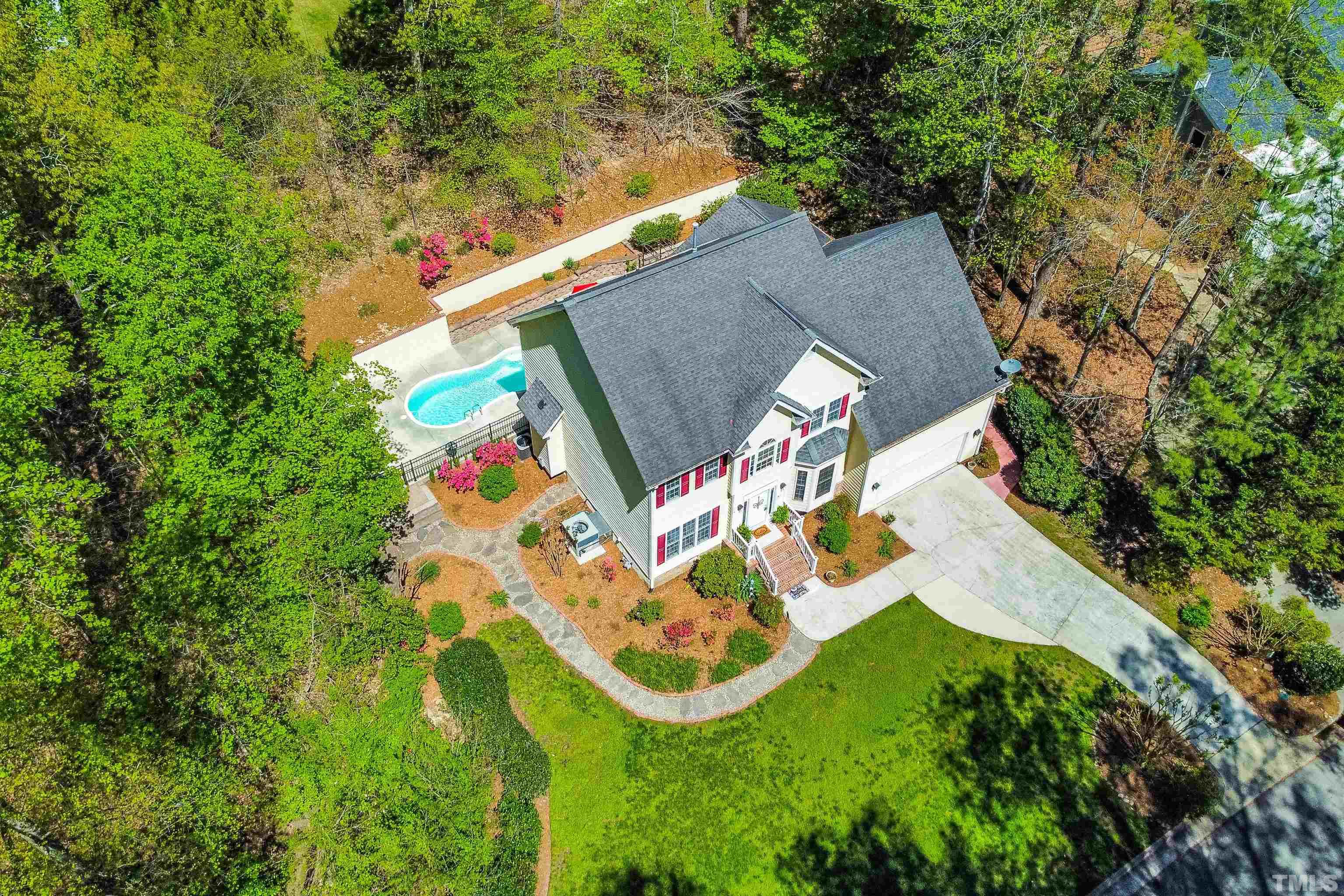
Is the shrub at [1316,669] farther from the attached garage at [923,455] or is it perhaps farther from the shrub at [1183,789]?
the attached garage at [923,455]

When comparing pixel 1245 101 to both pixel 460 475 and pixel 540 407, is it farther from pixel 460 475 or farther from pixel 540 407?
pixel 460 475

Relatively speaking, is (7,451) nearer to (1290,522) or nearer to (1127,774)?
(1127,774)

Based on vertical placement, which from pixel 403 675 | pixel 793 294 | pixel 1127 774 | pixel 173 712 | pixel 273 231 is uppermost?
pixel 273 231

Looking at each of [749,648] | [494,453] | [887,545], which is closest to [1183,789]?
[887,545]

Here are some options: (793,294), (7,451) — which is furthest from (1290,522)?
(7,451)

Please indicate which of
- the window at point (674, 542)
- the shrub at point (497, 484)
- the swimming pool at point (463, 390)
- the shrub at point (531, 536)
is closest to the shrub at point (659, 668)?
the window at point (674, 542)
